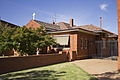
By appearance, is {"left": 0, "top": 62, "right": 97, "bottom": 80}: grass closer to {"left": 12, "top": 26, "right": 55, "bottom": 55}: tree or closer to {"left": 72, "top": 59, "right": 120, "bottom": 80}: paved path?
{"left": 72, "top": 59, "right": 120, "bottom": 80}: paved path

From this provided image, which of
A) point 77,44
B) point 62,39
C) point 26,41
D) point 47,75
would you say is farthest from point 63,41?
point 47,75

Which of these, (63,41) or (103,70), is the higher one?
(63,41)

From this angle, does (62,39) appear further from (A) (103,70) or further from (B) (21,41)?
(A) (103,70)

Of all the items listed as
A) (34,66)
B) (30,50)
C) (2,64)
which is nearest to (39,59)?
(34,66)

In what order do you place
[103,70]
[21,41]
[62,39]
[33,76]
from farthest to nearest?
[62,39], [21,41], [103,70], [33,76]

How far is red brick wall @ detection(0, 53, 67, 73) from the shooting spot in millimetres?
7797

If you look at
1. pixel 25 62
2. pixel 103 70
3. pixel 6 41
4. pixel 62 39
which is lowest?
pixel 103 70

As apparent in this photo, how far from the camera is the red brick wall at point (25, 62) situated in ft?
25.6

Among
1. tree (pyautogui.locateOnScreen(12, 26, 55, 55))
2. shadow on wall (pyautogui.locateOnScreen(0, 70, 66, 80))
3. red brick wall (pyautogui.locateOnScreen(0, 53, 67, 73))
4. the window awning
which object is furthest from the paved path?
the window awning

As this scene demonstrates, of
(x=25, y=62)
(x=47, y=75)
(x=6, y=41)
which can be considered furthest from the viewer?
(x=6, y=41)

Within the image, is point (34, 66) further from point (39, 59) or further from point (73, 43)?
point (73, 43)

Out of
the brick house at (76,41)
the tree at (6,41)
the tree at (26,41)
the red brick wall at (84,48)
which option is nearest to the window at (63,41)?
the brick house at (76,41)

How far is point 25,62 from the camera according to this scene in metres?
9.16

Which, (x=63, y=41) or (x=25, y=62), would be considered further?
(x=63, y=41)
